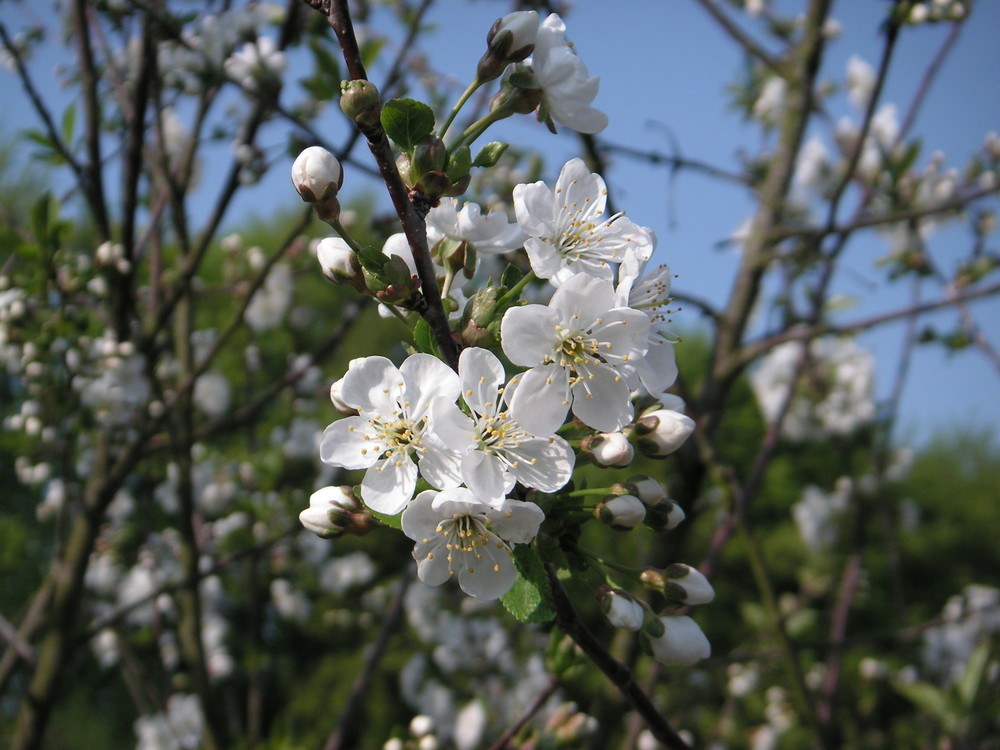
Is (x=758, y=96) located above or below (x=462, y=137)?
above

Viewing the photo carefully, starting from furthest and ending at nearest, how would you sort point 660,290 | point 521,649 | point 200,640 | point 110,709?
1. point 110,709
2. point 521,649
3. point 200,640
4. point 660,290

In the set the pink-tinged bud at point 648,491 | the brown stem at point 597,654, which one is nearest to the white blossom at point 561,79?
the pink-tinged bud at point 648,491

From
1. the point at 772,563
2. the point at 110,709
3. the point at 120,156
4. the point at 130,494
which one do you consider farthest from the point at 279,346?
the point at 110,709

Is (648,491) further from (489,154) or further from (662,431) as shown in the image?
(489,154)

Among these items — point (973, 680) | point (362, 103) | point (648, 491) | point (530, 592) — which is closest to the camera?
point (362, 103)

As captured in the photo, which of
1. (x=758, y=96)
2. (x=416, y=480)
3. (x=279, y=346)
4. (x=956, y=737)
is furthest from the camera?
(x=279, y=346)

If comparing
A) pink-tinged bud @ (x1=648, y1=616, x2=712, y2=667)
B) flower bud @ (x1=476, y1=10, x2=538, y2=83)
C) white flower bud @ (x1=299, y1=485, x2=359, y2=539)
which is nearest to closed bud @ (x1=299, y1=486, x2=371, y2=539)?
white flower bud @ (x1=299, y1=485, x2=359, y2=539)

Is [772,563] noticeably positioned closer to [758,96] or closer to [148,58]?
[758,96]

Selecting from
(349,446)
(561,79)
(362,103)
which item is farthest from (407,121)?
(349,446)

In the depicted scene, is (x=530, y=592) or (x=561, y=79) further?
(x=561, y=79)
